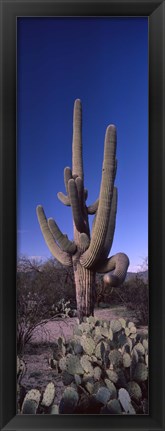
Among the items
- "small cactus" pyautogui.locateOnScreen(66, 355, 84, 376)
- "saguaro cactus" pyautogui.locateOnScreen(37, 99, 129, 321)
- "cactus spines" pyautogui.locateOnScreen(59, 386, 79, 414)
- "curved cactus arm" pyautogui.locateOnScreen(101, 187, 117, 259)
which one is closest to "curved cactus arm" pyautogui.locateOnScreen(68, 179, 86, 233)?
"saguaro cactus" pyautogui.locateOnScreen(37, 99, 129, 321)

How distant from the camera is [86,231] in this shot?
72.4 inches

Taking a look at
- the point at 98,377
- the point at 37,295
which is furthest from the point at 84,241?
the point at 98,377

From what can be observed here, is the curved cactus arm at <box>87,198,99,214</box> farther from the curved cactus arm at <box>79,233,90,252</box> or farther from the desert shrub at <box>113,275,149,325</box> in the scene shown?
the desert shrub at <box>113,275,149,325</box>

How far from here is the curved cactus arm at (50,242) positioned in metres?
1.83

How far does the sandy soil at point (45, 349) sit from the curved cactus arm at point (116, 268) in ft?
0.36

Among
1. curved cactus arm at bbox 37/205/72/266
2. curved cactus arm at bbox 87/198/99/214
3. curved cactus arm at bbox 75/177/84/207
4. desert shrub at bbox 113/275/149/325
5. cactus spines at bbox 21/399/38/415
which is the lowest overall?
cactus spines at bbox 21/399/38/415

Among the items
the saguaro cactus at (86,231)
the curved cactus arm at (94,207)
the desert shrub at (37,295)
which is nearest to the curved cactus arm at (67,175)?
the saguaro cactus at (86,231)

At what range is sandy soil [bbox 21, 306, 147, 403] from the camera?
184cm

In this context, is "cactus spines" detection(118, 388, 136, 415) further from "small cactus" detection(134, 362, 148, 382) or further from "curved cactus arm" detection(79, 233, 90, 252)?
"curved cactus arm" detection(79, 233, 90, 252)

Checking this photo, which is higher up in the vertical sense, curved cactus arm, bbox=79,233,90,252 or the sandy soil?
curved cactus arm, bbox=79,233,90,252

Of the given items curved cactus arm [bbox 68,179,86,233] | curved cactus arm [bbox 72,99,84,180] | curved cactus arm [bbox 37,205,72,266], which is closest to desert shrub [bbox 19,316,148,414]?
curved cactus arm [bbox 37,205,72,266]
